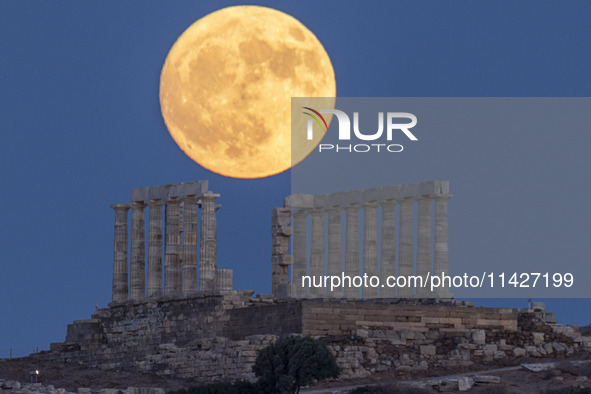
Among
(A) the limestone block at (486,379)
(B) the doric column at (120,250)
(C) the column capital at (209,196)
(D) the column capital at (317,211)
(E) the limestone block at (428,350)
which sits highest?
(D) the column capital at (317,211)

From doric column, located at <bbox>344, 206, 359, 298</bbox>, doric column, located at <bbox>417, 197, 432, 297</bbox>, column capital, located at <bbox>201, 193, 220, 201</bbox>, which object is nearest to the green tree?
column capital, located at <bbox>201, 193, 220, 201</bbox>

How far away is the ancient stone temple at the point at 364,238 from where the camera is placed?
116500 millimetres

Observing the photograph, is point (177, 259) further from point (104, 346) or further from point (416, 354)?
point (416, 354)

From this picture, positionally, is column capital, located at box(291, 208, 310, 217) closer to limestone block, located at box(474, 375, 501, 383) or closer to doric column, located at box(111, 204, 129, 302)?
doric column, located at box(111, 204, 129, 302)

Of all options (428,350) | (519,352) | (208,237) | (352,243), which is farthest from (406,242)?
(428,350)

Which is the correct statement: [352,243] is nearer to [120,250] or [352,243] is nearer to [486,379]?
[120,250]

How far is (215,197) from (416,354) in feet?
61.0

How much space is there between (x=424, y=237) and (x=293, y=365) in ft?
89.4

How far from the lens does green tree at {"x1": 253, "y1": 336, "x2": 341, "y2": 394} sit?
301ft

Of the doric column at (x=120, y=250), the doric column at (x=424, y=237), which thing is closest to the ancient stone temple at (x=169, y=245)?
the doric column at (x=120, y=250)

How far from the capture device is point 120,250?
389 feet

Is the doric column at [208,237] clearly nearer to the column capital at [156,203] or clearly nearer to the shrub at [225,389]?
the column capital at [156,203]

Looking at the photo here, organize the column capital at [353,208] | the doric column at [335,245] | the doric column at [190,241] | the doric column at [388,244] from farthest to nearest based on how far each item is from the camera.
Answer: the doric column at [335,245] < the column capital at [353,208] < the doric column at [388,244] < the doric column at [190,241]

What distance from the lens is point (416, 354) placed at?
100 metres
